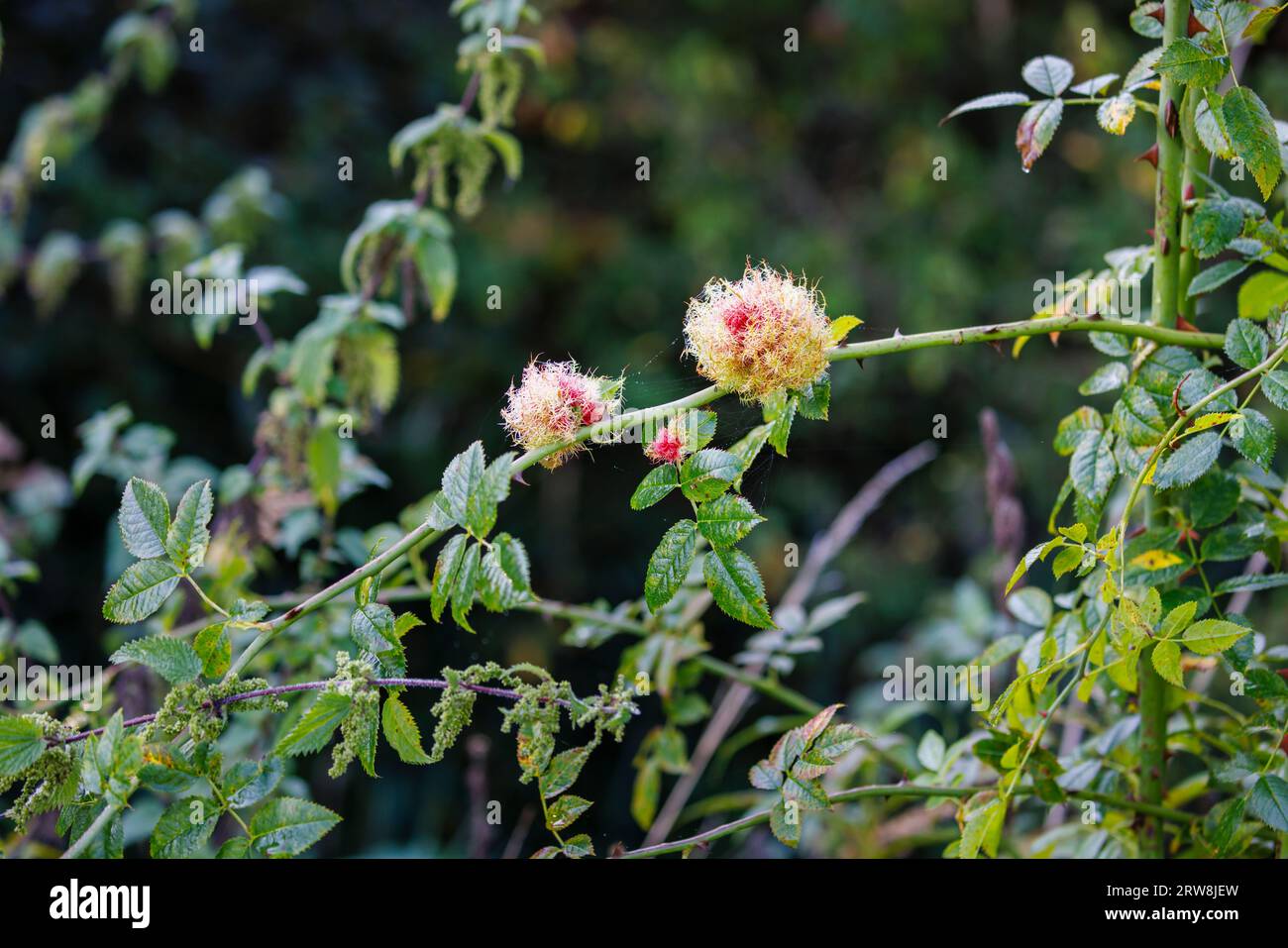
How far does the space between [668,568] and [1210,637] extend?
383 millimetres

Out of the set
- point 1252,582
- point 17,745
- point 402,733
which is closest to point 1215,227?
point 1252,582

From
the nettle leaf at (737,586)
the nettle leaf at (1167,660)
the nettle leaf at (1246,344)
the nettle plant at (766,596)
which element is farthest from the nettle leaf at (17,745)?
the nettle leaf at (1246,344)

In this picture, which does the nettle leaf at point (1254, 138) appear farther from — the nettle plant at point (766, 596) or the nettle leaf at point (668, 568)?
the nettle leaf at point (668, 568)

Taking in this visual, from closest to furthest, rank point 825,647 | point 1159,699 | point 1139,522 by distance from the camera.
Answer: point 1159,699 → point 1139,522 → point 825,647

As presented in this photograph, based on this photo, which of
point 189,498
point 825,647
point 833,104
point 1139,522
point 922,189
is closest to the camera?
point 189,498

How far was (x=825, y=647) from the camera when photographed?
10.1 ft

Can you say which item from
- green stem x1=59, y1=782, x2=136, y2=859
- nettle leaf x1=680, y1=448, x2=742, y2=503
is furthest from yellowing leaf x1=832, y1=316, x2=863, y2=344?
green stem x1=59, y1=782, x2=136, y2=859

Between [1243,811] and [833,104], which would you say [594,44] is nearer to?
[833,104]

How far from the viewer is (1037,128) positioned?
86 cm

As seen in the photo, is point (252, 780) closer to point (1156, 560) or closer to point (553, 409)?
point (553, 409)

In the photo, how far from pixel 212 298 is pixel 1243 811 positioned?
117cm

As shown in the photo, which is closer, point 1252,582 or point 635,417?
point 635,417

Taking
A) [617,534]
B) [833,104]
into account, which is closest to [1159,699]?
[617,534]

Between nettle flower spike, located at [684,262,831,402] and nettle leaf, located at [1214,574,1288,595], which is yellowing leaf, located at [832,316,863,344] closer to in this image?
nettle flower spike, located at [684,262,831,402]
